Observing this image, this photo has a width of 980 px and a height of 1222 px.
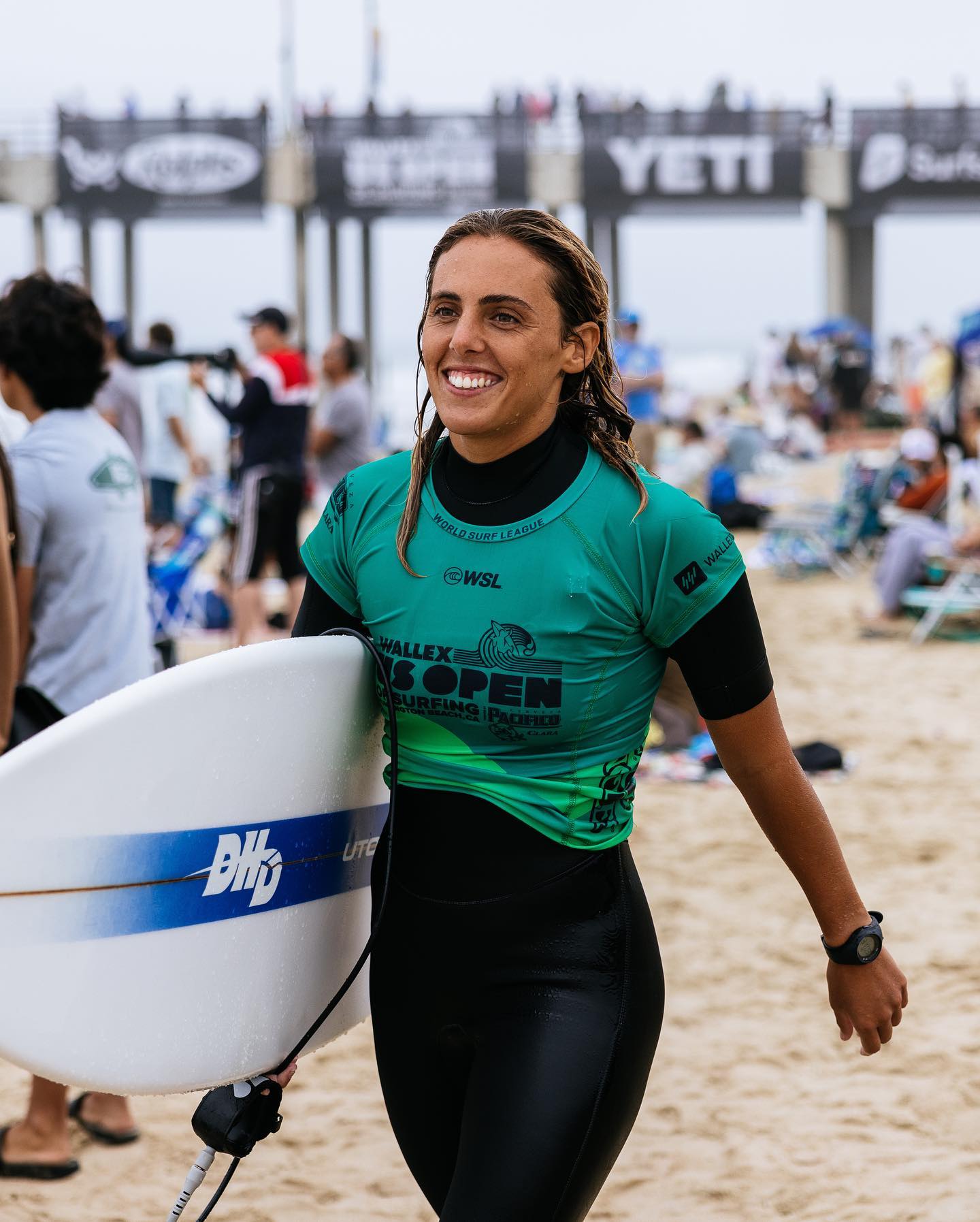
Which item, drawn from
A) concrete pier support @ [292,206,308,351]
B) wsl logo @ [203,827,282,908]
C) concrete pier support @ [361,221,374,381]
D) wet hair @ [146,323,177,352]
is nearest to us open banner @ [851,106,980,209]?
concrete pier support @ [361,221,374,381]

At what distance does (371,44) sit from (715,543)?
141 ft

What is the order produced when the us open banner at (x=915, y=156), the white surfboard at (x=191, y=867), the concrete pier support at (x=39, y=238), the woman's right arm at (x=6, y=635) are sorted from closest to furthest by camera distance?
1. the white surfboard at (x=191, y=867)
2. the woman's right arm at (x=6, y=635)
3. the us open banner at (x=915, y=156)
4. the concrete pier support at (x=39, y=238)

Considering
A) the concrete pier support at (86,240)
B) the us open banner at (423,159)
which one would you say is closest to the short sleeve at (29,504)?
the us open banner at (423,159)

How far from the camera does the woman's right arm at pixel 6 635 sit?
287 cm

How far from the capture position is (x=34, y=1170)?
321cm

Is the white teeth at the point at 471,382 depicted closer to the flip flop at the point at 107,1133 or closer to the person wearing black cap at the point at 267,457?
the flip flop at the point at 107,1133

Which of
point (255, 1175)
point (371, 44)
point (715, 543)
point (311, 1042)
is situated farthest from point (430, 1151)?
point (371, 44)

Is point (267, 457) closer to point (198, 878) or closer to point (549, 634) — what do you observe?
point (198, 878)

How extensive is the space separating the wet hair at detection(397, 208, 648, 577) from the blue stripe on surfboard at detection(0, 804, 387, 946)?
1.33ft

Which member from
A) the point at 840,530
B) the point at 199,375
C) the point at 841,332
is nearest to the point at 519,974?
the point at 199,375

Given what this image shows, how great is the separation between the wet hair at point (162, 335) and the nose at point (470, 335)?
775cm

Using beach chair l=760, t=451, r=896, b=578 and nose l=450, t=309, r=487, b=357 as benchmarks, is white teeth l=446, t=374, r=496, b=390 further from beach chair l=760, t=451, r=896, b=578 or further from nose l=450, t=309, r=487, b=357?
beach chair l=760, t=451, r=896, b=578

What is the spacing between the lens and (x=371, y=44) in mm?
41688

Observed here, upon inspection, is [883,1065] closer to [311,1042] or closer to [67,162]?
[311,1042]
